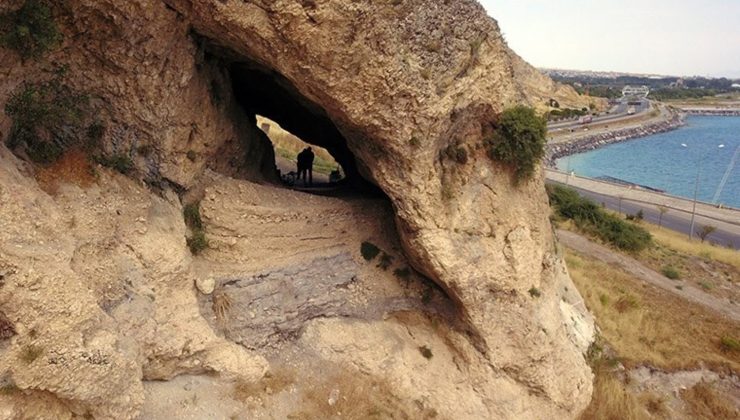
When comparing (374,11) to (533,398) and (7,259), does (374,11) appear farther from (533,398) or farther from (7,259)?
(533,398)

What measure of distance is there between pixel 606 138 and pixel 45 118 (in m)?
125

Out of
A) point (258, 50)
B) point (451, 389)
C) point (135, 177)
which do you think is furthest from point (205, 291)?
point (451, 389)

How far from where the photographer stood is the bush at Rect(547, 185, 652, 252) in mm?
37281

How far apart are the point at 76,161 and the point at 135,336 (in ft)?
13.8

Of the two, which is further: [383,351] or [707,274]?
[707,274]

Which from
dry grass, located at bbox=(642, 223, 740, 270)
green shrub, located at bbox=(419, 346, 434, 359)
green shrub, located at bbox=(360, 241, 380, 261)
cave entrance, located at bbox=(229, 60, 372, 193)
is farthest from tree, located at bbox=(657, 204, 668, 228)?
green shrub, located at bbox=(360, 241, 380, 261)

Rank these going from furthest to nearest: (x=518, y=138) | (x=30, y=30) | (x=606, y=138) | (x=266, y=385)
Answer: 1. (x=606, y=138)
2. (x=518, y=138)
3. (x=266, y=385)
4. (x=30, y=30)

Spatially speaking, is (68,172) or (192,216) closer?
(68,172)

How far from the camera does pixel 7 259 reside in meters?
9.00

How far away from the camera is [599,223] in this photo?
4084cm

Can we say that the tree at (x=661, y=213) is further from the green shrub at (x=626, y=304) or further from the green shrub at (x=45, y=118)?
the green shrub at (x=45, y=118)

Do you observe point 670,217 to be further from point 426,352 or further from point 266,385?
point 266,385

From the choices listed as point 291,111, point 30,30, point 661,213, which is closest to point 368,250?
A: point 291,111

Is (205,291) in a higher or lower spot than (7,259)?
lower
